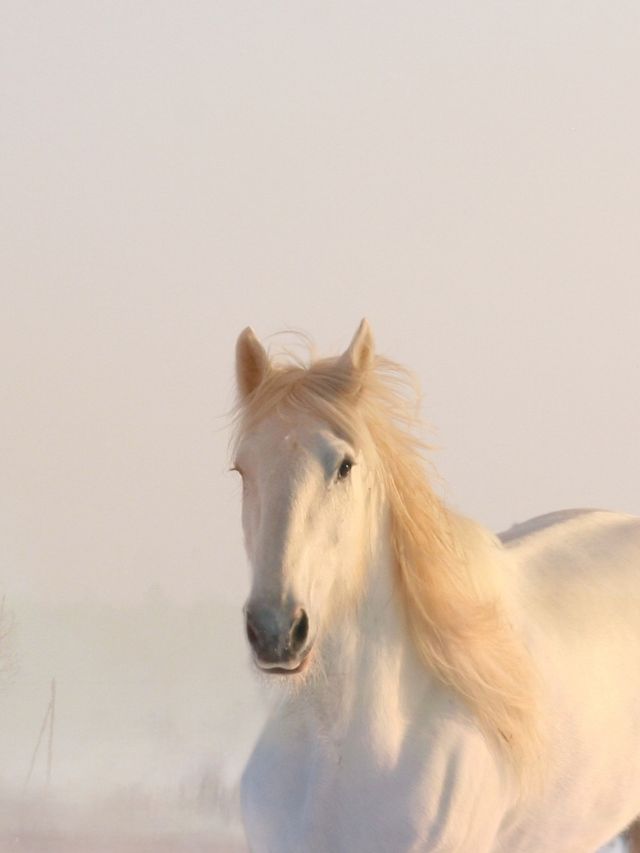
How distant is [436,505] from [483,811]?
83 centimetres

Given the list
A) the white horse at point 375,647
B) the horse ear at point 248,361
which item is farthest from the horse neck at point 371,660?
the horse ear at point 248,361

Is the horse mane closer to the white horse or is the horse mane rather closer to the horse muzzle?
the white horse

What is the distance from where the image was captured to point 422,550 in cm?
445

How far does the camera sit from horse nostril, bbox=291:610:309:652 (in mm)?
3846

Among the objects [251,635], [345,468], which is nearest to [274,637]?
[251,635]

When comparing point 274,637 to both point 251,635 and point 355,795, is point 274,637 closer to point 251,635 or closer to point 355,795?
point 251,635

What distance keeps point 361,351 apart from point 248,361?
12.4 inches

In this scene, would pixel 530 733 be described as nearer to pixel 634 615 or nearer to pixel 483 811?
pixel 483 811

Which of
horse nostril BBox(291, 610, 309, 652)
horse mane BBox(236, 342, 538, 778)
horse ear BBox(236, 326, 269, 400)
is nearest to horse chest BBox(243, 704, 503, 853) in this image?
horse mane BBox(236, 342, 538, 778)

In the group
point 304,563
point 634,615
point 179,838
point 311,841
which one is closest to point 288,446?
point 304,563

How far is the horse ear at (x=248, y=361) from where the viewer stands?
4.46m

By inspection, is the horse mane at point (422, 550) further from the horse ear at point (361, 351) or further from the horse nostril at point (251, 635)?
the horse nostril at point (251, 635)

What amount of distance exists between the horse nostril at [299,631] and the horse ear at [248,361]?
0.79 metres

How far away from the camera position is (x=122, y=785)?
11.2 m
